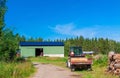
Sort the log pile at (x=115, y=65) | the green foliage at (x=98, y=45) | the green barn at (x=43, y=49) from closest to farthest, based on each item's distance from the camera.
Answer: the log pile at (x=115, y=65) → the green barn at (x=43, y=49) → the green foliage at (x=98, y=45)

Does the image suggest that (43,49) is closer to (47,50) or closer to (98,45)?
(47,50)

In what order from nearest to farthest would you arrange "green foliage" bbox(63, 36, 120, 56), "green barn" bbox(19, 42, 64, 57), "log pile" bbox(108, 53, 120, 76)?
"log pile" bbox(108, 53, 120, 76) → "green barn" bbox(19, 42, 64, 57) → "green foliage" bbox(63, 36, 120, 56)

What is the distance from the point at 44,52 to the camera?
266 ft

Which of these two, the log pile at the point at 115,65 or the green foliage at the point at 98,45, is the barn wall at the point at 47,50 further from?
the green foliage at the point at 98,45

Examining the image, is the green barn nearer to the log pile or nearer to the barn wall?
the barn wall

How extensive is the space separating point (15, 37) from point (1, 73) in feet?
55.3

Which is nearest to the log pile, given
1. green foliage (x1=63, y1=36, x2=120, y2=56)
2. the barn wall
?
the barn wall

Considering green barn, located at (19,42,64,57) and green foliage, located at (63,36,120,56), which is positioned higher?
green foliage, located at (63,36,120,56)

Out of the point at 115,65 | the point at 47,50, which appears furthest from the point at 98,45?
the point at 115,65

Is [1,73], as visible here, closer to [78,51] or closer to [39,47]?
[78,51]

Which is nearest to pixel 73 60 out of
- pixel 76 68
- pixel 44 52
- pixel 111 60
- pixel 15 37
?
pixel 76 68

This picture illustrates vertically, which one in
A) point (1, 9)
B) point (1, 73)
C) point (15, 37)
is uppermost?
point (1, 9)

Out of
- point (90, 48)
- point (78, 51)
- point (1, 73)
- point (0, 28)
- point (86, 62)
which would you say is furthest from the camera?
point (90, 48)

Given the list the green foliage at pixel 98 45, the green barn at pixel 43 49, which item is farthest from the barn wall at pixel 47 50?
the green foliage at pixel 98 45
